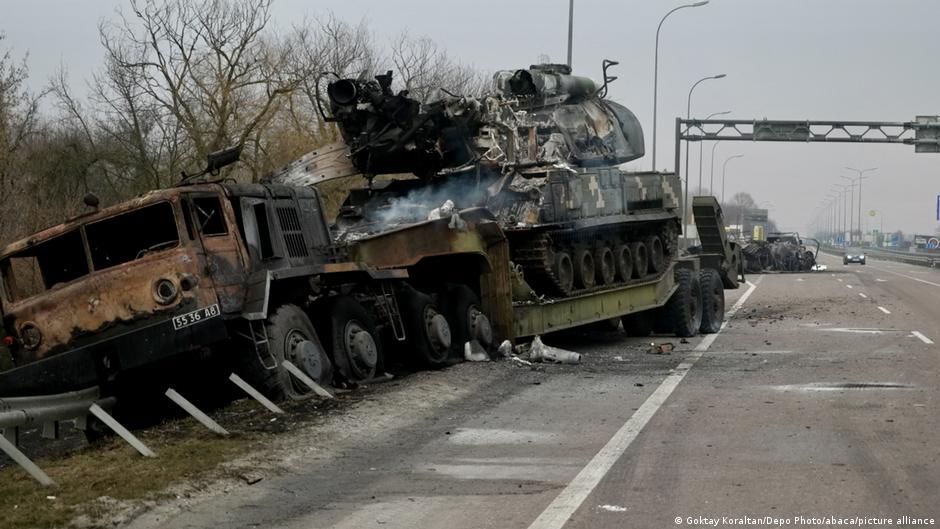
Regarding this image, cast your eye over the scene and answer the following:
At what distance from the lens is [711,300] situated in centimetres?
2305

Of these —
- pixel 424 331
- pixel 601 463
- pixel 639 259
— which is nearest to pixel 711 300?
pixel 639 259

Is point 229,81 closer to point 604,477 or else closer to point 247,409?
point 247,409

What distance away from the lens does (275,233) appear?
13383 mm

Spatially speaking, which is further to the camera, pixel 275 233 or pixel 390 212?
pixel 390 212

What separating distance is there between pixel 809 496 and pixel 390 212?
1079 centimetres

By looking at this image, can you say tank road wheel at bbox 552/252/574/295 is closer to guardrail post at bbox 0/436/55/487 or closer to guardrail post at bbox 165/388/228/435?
guardrail post at bbox 165/388/228/435

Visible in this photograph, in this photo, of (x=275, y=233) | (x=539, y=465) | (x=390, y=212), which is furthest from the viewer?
(x=390, y=212)

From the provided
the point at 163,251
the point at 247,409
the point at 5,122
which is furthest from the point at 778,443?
the point at 5,122

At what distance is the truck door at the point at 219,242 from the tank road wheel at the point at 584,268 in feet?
25.4

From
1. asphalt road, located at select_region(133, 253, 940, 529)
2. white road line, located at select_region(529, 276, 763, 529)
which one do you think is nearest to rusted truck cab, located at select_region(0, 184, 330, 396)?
asphalt road, located at select_region(133, 253, 940, 529)

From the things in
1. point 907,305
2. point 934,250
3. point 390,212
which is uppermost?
point 390,212

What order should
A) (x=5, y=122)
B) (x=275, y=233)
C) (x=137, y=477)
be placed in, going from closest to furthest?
(x=137, y=477) < (x=275, y=233) < (x=5, y=122)

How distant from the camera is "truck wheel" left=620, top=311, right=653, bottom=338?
2186cm

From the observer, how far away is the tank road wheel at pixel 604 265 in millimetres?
20219
